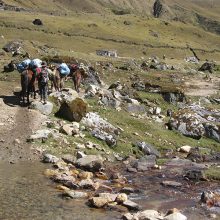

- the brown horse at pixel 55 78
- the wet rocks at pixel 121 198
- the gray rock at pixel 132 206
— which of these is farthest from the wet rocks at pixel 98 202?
the brown horse at pixel 55 78

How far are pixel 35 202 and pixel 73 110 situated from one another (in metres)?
A: 14.0

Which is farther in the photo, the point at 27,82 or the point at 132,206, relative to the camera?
the point at 27,82

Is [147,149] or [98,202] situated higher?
[98,202]

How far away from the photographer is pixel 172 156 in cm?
3384

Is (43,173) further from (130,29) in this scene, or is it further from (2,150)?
(130,29)

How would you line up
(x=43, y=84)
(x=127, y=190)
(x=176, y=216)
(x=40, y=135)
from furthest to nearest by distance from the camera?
1. (x=43, y=84)
2. (x=40, y=135)
3. (x=127, y=190)
4. (x=176, y=216)

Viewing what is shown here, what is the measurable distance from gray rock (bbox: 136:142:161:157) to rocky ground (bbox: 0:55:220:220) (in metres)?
0.06

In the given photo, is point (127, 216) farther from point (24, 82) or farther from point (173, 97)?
point (173, 97)

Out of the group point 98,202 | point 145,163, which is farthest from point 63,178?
point 145,163

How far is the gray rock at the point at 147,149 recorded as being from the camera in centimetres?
3353

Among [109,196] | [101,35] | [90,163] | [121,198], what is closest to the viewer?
[121,198]

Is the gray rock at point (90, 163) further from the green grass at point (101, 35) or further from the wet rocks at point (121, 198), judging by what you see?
the green grass at point (101, 35)

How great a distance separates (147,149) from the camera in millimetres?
33656

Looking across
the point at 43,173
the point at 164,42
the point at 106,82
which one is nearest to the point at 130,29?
the point at 164,42
